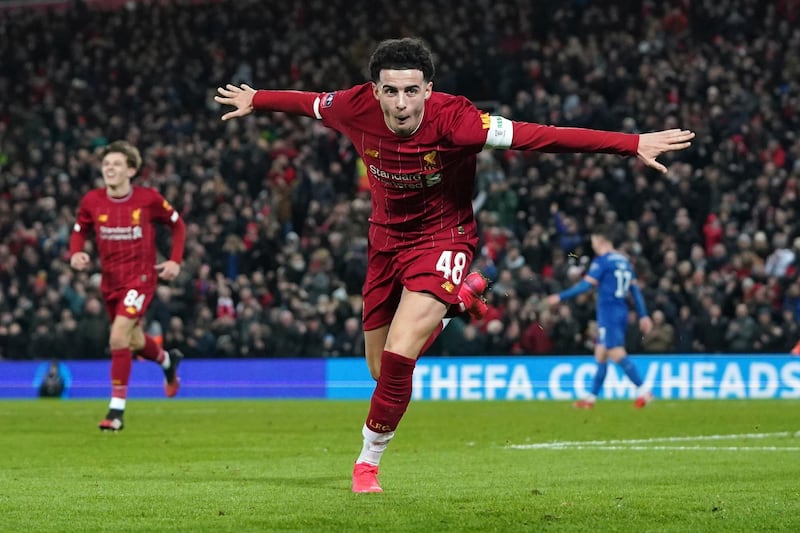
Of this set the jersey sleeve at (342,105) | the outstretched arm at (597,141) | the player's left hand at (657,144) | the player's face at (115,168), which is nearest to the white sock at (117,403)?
the player's face at (115,168)

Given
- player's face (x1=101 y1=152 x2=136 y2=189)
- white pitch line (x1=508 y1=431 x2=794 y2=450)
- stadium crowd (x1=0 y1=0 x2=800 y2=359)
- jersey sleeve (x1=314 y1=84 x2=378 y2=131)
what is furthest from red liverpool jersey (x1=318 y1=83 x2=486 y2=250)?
stadium crowd (x1=0 y1=0 x2=800 y2=359)

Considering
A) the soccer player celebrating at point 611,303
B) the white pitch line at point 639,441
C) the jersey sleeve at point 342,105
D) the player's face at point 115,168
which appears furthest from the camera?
the soccer player celebrating at point 611,303

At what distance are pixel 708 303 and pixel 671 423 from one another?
7599 mm

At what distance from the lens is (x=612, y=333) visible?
1998 centimetres

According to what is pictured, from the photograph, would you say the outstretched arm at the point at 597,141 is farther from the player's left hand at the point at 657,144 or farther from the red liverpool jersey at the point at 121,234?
the red liverpool jersey at the point at 121,234

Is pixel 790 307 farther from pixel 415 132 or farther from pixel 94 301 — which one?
pixel 415 132

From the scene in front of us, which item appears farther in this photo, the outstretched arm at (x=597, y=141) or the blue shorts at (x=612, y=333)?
the blue shorts at (x=612, y=333)

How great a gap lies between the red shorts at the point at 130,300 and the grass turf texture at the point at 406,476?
1.26 m

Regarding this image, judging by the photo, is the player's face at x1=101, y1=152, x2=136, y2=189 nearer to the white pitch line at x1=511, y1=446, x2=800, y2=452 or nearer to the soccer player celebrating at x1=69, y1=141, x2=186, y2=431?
the soccer player celebrating at x1=69, y1=141, x2=186, y2=431

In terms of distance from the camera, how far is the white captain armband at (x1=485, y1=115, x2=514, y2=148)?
26.2 ft

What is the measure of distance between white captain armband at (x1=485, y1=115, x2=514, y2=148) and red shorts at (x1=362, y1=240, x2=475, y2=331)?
74 centimetres

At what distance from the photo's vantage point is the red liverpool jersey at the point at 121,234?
49.1ft

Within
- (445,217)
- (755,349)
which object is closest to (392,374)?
(445,217)

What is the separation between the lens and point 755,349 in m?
22.9
